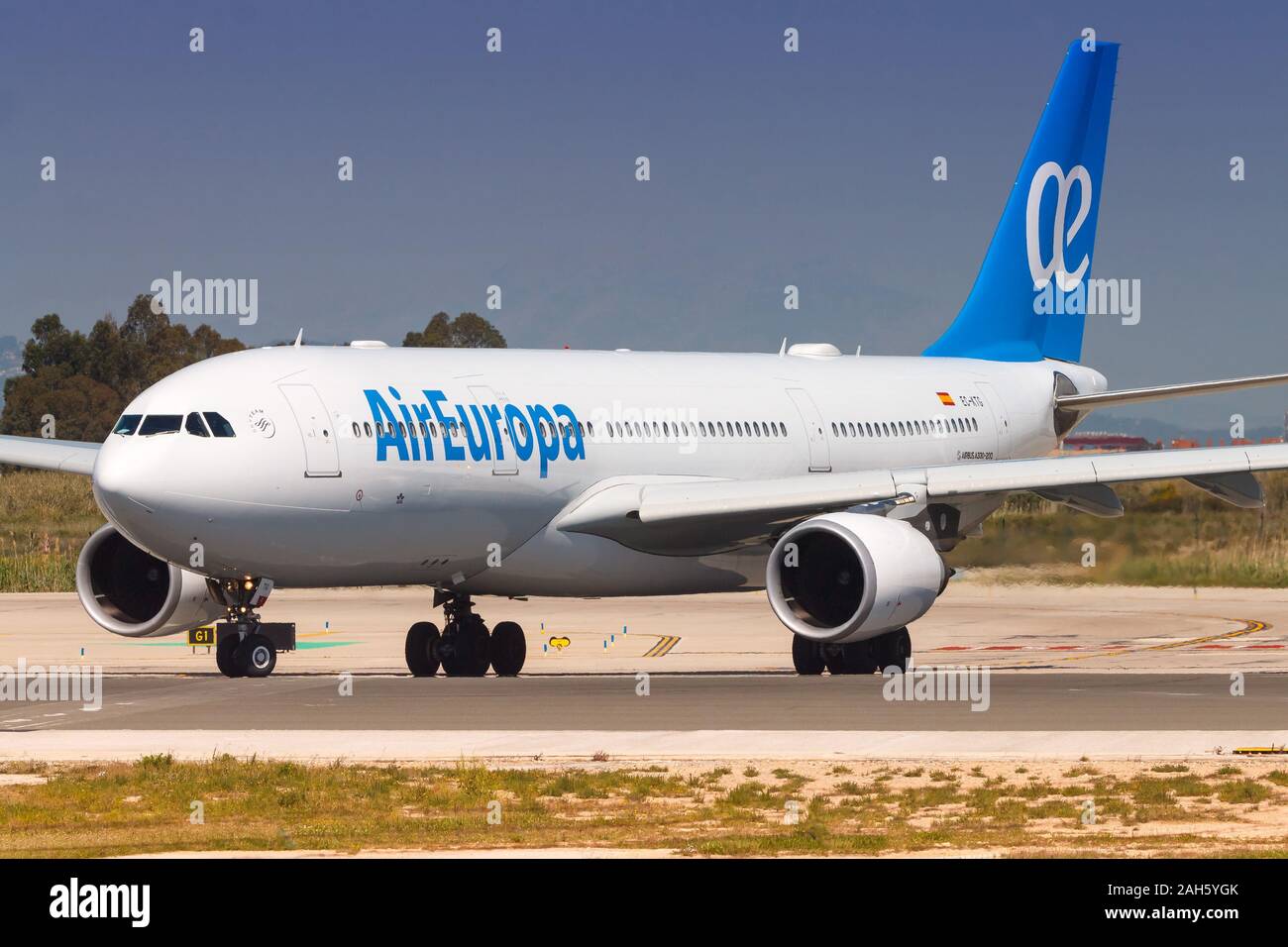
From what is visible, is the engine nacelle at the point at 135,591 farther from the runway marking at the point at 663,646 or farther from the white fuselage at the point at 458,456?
the runway marking at the point at 663,646

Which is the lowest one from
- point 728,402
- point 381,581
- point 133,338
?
point 381,581

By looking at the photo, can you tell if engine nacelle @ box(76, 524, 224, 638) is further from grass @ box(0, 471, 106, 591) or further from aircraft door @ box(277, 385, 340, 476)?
grass @ box(0, 471, 106, 591)

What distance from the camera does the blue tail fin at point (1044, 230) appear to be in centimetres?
4050

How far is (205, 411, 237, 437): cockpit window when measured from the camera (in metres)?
25.7

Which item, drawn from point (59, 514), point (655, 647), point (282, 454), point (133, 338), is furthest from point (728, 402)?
point (133, 338)

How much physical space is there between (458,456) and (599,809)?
11967 mm

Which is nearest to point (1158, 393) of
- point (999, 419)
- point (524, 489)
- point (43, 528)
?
point (999, 419)

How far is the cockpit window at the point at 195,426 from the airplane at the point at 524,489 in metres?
0.02

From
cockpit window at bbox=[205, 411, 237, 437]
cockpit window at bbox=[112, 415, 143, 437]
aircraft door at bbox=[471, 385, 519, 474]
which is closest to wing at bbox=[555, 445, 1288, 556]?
aircraft door at bbox=[471, 385, 519, 474]

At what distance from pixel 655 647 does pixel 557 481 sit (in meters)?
8.73

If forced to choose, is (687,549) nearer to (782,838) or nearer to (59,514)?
(782,838)

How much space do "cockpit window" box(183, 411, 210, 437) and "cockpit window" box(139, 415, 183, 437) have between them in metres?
0.09

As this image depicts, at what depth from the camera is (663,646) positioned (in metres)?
37.6

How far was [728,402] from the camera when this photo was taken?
32.8m
